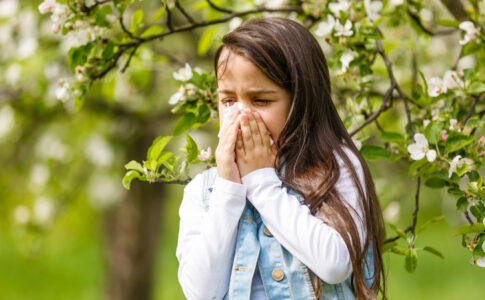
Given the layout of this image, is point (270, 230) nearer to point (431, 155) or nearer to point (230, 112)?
point (230, 112)

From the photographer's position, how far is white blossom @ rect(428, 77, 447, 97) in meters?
2.17

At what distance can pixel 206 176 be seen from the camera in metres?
1.90

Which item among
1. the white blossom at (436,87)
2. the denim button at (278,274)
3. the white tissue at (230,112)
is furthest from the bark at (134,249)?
the denim button at (278,274)

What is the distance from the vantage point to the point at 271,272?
1681 millimetres

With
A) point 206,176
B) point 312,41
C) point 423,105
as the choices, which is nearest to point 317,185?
point 206,176

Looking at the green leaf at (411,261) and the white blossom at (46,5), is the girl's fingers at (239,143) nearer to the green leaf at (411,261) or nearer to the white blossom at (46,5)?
the green leaf at (411,261)

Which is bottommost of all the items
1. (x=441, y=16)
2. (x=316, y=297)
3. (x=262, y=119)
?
(x=441, y=16)

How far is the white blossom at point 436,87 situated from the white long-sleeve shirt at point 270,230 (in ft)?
2.01

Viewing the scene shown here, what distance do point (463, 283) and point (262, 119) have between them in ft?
21.7

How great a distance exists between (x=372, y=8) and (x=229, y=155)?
94cm

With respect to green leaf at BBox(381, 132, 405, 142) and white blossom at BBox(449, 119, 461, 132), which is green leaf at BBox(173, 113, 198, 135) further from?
white blossom at BBox(449, 119, 461, 132)

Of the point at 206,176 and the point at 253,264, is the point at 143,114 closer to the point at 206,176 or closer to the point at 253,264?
Result: the point at 206,176

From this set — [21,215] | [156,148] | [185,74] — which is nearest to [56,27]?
[185,74]

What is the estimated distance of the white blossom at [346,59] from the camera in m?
2.21
